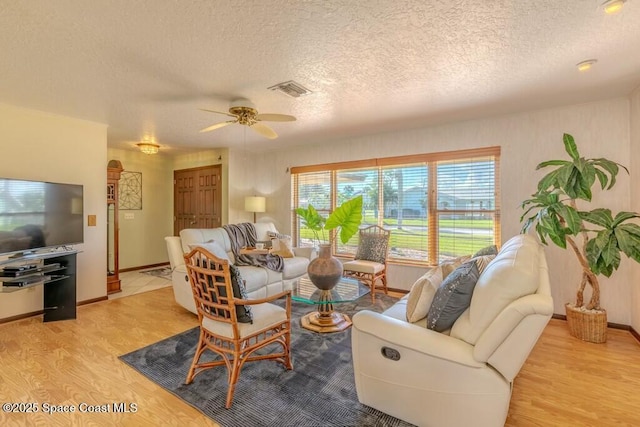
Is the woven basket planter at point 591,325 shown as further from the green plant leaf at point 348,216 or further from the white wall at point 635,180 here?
the green plant leaf at point 348,216

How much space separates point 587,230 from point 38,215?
18.4 ft

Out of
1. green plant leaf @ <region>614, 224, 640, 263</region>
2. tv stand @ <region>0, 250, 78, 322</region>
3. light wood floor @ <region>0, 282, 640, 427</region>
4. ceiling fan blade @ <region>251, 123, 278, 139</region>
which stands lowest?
light wood floor @ <region>0, 282, 640, 427</region>

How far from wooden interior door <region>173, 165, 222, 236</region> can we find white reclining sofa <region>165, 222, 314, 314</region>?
1779mm

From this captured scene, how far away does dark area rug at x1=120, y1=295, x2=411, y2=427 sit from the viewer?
178 cm

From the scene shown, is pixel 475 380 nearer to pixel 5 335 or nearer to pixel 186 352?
pixel 186 352

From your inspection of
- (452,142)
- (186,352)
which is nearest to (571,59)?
(452,142)

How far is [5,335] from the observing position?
9.58ft

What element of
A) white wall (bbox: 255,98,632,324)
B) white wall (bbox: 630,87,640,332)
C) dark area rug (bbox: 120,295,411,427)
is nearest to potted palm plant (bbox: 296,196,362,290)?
dark area rug (bbox: 120,295,411,427)

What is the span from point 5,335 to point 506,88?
5.50m

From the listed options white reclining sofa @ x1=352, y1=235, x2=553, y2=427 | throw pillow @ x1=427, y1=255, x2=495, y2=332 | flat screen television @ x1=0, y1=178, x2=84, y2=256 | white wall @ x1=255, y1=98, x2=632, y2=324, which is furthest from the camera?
white wall @ x1=255, y1=98, x2=632, y2=324

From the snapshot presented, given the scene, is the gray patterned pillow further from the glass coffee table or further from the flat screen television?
the flat screen television

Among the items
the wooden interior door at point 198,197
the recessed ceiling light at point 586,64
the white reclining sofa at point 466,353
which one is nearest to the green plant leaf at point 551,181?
the recessed ceiling light at point 586,64

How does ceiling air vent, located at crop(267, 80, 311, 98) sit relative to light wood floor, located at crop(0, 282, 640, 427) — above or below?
above

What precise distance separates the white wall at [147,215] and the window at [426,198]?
3.54 meters
